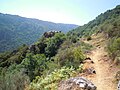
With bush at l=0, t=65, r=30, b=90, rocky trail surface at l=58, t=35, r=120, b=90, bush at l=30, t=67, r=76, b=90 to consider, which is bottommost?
bush at l=0, t=65, r=30, b=90

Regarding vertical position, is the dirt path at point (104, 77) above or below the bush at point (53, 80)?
above

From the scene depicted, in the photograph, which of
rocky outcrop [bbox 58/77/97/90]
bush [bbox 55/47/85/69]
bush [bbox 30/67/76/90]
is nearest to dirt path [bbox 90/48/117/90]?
rocky outcrop [bbox 58/77/97/90]

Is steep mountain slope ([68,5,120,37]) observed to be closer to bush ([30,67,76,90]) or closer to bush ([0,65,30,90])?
bush ([30,67,76,90])

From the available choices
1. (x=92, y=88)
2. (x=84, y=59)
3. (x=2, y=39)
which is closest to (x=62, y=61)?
(x=84, y=59)

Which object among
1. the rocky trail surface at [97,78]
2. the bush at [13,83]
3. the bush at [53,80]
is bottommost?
the bush at [13,83]

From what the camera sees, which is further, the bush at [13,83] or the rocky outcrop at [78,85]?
the bush at [13,83]

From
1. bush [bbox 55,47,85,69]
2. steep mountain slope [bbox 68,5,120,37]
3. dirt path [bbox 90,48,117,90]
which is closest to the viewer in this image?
dirt path [bbox 90,48,117,90]

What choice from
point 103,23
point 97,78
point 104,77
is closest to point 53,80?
point 97,78

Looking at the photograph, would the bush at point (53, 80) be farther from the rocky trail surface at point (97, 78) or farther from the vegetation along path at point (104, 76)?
the vegetation along path at point (104, 76)

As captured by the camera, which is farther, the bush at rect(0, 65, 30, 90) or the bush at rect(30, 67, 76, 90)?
the bush at rect(0, 65, 30, 90)

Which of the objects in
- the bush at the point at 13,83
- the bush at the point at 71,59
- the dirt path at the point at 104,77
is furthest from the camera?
the bush at the point at 71,59

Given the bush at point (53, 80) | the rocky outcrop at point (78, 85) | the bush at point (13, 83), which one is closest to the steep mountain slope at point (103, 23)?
the bush at point (53, 80)

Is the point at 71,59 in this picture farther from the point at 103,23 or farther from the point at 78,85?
the point at 103,23

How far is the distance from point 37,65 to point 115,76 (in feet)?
37.9
